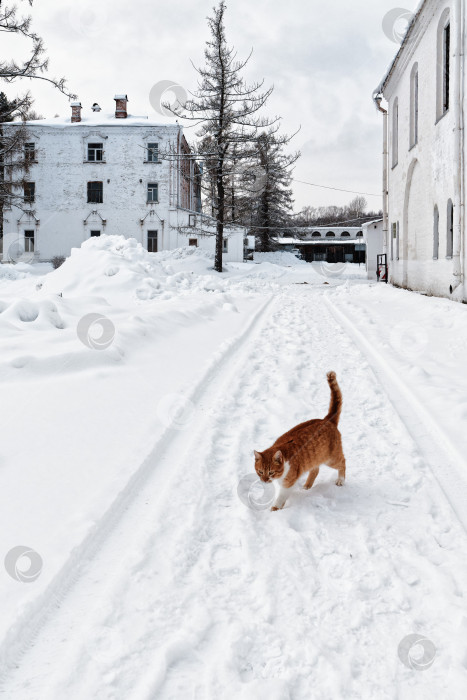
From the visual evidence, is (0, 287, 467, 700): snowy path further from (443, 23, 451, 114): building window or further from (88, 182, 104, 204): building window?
(88, 182, 104, 204): building window

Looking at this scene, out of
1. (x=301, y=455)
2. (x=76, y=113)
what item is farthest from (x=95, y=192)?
(x=301, y=455)

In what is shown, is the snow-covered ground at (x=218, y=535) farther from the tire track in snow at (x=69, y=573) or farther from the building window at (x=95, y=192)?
the building window at (x=95, y=192)

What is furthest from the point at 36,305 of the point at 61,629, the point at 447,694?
the point at 447,694

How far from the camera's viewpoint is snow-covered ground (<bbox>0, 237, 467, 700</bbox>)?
2100mm

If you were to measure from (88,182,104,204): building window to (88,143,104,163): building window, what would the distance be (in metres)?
1.75

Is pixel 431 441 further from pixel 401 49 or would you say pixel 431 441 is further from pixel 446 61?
pixel 401 49

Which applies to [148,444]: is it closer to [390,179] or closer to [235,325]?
[235,325]

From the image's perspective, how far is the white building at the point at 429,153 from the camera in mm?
14523

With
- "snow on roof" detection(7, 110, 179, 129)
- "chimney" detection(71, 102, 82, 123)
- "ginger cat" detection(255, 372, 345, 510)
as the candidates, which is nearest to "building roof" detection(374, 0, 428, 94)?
"ginger cat" detection(255, 372, 345, 510)

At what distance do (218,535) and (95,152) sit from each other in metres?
42.5

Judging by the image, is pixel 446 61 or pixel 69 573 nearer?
pixel 69 573

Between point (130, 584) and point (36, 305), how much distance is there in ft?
24.9

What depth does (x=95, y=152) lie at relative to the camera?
40969 millimetres

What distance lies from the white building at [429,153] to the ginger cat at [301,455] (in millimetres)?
12299
